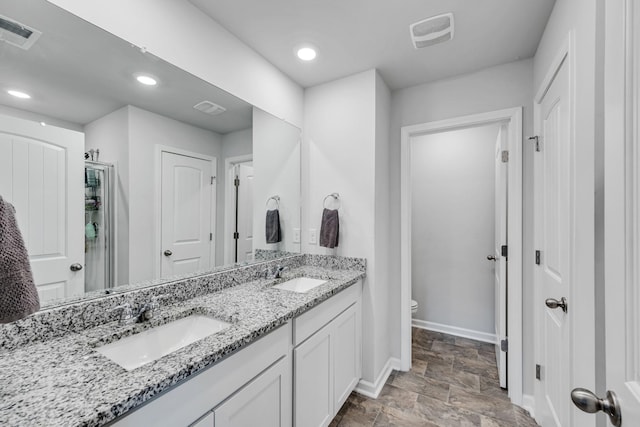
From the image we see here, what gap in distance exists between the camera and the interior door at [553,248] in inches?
49.2

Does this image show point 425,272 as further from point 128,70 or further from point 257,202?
point 128,70

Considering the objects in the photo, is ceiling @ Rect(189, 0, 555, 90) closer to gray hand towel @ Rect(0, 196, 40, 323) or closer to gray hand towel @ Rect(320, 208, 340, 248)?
gray hand towel @ Rect(320, 208, 340, 248)

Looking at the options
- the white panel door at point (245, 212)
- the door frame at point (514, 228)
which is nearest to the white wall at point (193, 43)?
the white panel door at point (245, 212)

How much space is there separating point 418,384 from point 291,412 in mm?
1286

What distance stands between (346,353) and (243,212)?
1.15m

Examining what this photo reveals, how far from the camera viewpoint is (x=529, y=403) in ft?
6.11

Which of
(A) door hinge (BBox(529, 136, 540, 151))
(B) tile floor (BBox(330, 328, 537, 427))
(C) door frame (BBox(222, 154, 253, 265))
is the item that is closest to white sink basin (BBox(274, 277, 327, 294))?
(C) door frame (BBox(222, 154, 253, 265))

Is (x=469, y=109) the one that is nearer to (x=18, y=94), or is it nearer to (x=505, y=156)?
(x=505, y=156)

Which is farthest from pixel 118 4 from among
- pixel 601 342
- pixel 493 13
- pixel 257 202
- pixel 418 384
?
pixel 418 384

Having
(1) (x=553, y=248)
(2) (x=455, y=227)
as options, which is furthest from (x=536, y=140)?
(2) (x=455, y=227)

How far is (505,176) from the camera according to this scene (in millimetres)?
2072

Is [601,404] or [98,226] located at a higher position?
[98,226]

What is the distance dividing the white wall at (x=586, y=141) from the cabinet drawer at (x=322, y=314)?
1.08 metres

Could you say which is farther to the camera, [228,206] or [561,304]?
[228,206]
